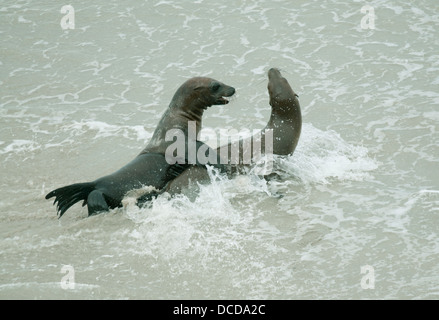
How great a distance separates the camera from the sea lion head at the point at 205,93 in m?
8.01

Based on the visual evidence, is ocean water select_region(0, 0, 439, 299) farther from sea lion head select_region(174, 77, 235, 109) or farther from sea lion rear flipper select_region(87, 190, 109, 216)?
sea lion head select_region(174, 77, 235, 109)

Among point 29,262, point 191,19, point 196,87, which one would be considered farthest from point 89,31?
point 29,262

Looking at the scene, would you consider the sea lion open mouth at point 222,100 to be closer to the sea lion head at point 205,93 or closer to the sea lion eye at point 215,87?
the sea lion head at point 205,93

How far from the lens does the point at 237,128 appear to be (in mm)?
9586

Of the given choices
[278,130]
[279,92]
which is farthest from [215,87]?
[278,130]

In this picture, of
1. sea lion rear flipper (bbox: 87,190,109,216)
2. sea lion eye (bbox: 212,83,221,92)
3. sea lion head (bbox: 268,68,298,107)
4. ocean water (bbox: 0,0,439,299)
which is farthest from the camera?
sea lion head (bbox: 268,68,298,107)

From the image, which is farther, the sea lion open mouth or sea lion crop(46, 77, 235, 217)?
the sea lion open mouth

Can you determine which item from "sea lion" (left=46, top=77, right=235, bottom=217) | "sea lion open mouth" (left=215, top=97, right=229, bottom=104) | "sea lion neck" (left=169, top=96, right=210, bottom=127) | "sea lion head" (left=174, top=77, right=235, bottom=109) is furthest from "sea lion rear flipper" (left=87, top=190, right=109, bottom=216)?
"sea lion open mouth" (left=215, top=97, right=229, bottom=104)

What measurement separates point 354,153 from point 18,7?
325 inches

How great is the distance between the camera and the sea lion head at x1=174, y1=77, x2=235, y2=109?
8.01 meters

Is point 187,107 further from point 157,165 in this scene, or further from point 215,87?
point 157,165

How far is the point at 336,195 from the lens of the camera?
748 cm

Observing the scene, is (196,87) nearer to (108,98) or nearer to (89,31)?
(108,98)

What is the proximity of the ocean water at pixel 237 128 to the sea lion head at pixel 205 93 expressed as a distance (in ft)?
2.78
